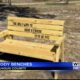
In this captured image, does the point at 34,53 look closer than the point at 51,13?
Yes

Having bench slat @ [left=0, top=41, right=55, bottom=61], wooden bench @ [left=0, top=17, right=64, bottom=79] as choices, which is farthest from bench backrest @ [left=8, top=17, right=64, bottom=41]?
bench slat @ [left=0, top=41, right=55, bottom=61]

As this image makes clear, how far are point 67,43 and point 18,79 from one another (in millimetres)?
3305

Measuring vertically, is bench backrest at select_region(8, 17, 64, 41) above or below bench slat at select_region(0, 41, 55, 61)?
above

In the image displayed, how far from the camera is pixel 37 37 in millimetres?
7781

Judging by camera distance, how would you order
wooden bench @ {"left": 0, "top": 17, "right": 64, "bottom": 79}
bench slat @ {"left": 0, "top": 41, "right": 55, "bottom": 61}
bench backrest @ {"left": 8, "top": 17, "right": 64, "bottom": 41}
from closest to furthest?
bench slat @ {"left": 0, "top": 41, "right": 55, "bottom": 61} → wooden bench @ {"left": 0, "top": 17, "right": 64, "bottom": 79} → bench backrest @ {"left": 8, "top": 17, "right": 64, "bottom": 41}

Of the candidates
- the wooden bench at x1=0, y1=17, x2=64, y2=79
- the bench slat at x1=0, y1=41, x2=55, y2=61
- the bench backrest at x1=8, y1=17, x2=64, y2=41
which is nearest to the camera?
the bench slat at x1=0, y1=41, x2=55, y2=61

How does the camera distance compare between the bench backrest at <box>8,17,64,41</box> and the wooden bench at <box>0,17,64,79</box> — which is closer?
the wooden bench at <box>0,17,64,79</box>

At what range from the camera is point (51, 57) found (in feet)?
21.6

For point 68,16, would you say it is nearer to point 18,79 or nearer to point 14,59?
point 14,59

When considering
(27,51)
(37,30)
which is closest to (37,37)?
(37,30)

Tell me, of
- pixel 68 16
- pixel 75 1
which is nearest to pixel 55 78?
pixel 68 16

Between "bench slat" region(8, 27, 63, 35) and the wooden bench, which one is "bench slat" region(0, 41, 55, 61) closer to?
the wooden bench

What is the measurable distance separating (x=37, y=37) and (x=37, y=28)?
0.85 ft

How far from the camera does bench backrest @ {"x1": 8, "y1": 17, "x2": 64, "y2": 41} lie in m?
7.46
